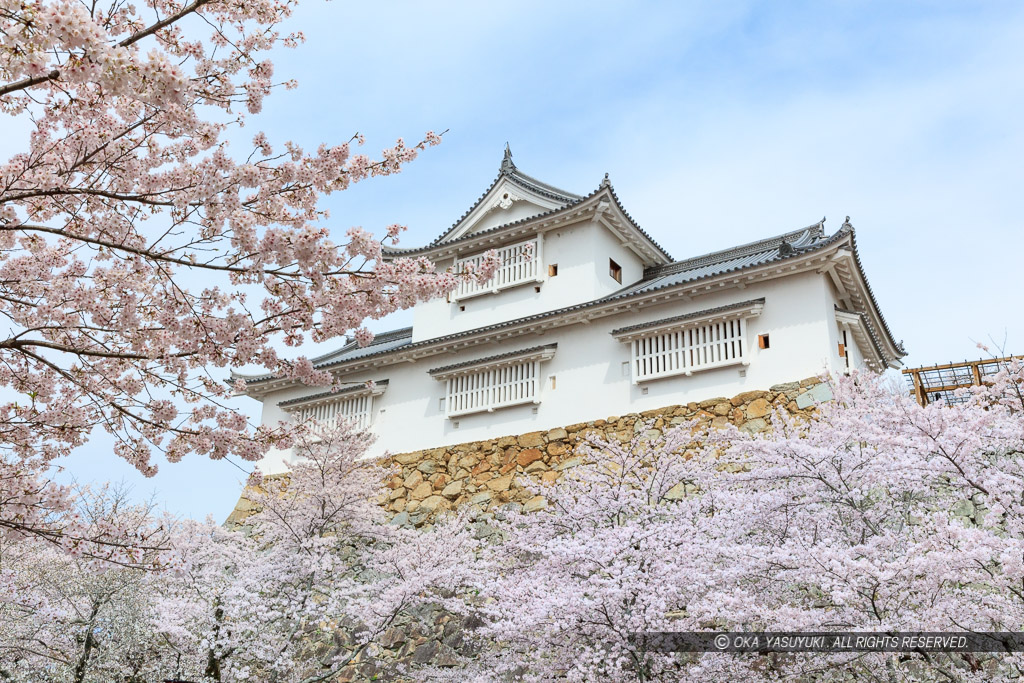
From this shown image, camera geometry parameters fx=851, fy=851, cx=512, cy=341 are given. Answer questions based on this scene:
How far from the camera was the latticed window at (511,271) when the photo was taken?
16.3 m

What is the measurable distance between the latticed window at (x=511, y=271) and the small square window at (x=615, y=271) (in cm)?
136

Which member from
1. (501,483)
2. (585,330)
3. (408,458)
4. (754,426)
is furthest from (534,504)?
(754,426)

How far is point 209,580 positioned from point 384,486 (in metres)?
3.53

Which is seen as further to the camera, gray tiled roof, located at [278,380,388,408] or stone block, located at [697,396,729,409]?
gray tiled roof, located at [278,380,388,408]

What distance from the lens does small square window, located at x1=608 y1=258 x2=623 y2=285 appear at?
16375mm

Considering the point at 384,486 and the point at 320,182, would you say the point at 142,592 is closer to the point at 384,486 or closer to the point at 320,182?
the point at 384,486

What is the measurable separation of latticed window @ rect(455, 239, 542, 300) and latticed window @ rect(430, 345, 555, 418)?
5.31ft

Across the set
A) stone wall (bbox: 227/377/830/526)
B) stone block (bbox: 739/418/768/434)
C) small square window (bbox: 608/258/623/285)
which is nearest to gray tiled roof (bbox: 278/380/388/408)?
stone wall (bbox: 227/377/830/526)

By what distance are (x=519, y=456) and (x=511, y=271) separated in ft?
12.5

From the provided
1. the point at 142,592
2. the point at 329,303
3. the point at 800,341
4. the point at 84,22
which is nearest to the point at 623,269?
the point at 800,341

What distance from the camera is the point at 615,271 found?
16.5m

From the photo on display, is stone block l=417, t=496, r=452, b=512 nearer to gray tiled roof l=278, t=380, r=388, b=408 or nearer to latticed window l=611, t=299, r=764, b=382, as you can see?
gray tiled roof l=278, t=380, r=388, b=408

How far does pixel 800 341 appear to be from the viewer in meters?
13.2

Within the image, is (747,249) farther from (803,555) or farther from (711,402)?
(803,555)
